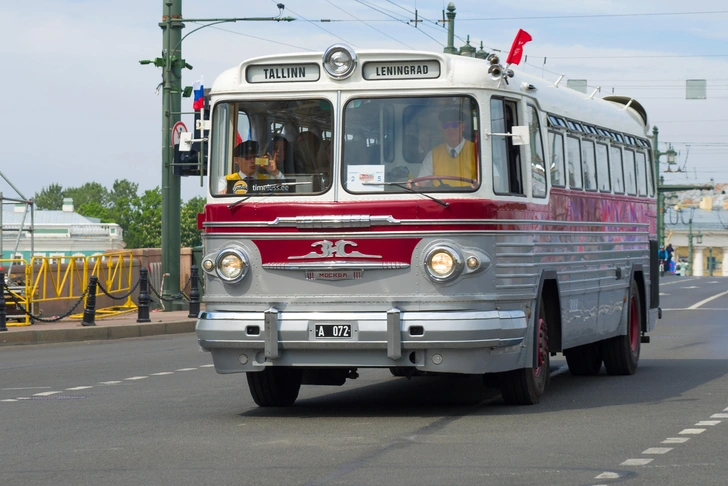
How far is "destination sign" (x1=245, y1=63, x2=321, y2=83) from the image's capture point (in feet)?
36.6

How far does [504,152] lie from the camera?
1113cm

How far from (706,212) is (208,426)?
166 m

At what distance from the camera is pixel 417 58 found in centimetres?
1091

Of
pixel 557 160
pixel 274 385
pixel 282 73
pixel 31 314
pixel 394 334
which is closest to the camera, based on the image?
pixel 394 334

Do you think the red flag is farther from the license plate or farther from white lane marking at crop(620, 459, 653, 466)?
white lane marking at crop(620, 459, 653, 466)

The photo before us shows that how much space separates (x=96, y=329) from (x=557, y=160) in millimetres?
12469

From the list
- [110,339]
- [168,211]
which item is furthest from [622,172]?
[168,211]

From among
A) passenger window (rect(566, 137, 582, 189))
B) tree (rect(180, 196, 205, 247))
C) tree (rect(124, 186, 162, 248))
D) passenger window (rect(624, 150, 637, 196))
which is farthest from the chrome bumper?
tree (rect(124, 186, 162, 248))

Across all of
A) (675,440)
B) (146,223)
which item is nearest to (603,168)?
(675,440)

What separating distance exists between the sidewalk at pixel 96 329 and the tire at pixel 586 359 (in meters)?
9.75

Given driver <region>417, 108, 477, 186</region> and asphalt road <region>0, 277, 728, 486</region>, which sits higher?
driver <region>417, 108, 477, 186</region>

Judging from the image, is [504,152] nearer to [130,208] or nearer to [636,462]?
[636,462]

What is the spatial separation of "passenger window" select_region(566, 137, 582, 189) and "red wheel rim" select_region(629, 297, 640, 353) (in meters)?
2.62

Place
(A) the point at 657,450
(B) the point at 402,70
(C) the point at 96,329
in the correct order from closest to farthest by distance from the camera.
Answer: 1. (A) the point at 657,450
2. (B) the point at 402,70
3. (C) the point at 96,329
